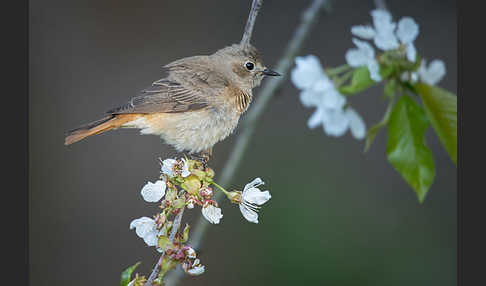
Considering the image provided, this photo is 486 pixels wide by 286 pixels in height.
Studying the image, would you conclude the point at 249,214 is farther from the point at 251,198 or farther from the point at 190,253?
the point at 190,253

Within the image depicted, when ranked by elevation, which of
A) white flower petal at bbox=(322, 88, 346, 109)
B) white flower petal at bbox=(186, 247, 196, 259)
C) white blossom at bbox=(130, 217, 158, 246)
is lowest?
white flower petal at bbox=(186, 247, 196, 259)

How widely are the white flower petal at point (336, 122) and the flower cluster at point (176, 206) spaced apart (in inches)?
46.6

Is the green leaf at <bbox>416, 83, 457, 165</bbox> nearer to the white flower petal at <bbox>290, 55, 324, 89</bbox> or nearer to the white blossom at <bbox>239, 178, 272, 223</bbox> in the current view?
the white flower petal at <bbox>290, 55, 324, 89</bbox>

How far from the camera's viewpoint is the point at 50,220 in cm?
418

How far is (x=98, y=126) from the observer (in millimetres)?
2562

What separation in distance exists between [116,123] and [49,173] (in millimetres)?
2126

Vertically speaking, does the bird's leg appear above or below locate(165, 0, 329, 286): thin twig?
below

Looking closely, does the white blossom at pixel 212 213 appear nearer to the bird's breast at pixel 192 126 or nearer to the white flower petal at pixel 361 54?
the bird's breast at pixel 192 126

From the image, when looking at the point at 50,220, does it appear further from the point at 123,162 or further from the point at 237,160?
the point at 237,160

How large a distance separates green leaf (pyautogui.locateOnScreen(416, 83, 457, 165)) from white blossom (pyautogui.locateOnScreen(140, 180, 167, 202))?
1590 mm

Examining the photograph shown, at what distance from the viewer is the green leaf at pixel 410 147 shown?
8.34 feet

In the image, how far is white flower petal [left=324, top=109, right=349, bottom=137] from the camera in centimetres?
289

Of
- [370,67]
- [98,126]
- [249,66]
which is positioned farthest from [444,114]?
[98,126]

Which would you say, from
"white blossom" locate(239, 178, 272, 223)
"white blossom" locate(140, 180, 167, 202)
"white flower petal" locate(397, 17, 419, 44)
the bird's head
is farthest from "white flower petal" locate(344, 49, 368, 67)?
"white blossom" locate(140, 180, 167, 202)
